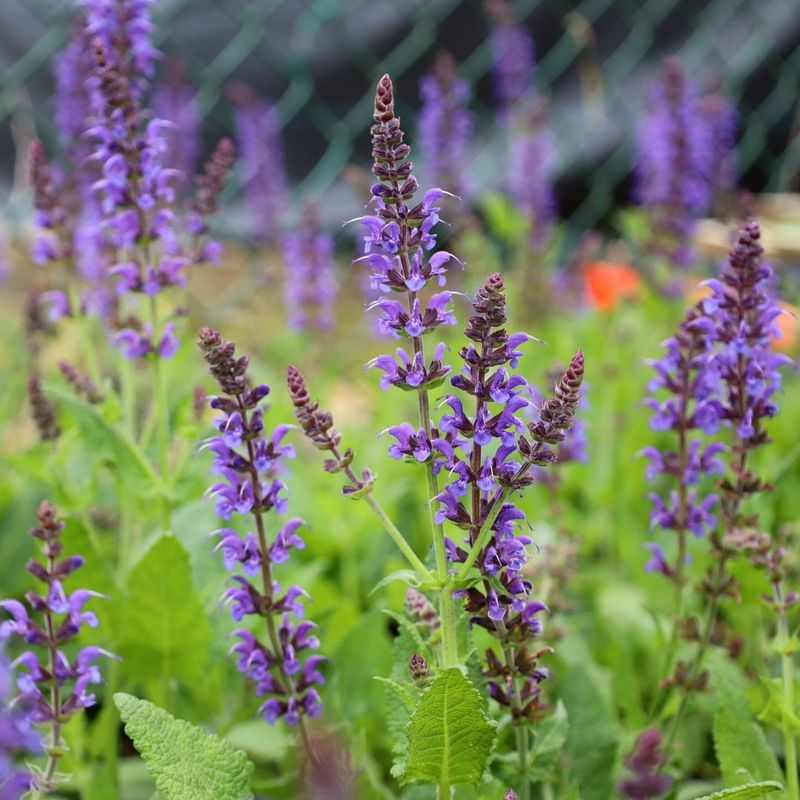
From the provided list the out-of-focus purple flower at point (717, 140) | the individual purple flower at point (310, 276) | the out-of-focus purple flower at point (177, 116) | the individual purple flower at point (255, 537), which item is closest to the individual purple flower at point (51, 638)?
the individual purple flower at point (255, 537)

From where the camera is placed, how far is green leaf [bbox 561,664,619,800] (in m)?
1.89

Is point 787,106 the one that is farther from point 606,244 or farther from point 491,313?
point 491,313

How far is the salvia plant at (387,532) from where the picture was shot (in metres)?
1.42

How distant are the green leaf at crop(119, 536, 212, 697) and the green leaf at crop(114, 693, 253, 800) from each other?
0.43 meters

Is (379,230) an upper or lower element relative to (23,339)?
lower

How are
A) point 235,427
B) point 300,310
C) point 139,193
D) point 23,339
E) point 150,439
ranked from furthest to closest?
point 300,310 < point 23,339 < point 150,439 < point 139,193 < point 235,427

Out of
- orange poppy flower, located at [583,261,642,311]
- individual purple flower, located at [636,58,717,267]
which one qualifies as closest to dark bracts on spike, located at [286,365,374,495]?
individual purple flower, located at [636,58,717,267]

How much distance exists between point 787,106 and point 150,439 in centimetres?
619

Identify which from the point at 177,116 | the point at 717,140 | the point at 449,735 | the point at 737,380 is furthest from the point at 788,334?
the point at 449,735

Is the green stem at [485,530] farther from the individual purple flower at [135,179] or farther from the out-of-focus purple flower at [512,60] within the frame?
the out-of-focus purple flower at [512,60]

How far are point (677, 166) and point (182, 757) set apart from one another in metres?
2.79

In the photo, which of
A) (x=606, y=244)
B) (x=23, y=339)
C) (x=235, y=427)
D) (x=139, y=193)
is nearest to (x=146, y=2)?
(x=139, y=193)

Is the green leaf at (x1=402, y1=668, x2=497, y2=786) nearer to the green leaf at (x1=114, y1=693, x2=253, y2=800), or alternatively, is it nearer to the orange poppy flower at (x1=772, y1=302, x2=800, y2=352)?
the green leaf at (x1=114, y1=693, x2=253, y2=800)

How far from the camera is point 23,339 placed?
10.9 feet
